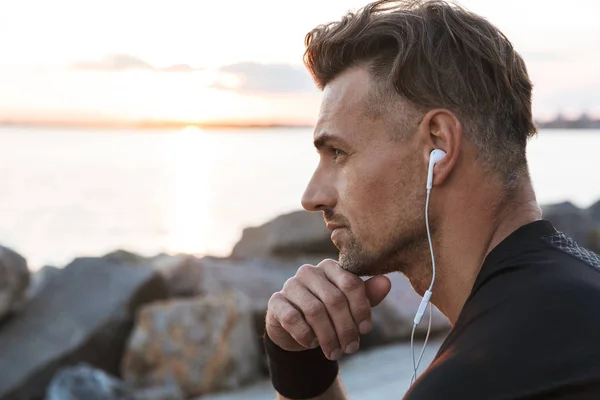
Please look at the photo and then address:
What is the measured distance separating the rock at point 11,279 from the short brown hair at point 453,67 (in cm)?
594

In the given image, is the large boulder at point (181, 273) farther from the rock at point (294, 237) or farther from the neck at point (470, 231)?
the neck at point (470, 231)

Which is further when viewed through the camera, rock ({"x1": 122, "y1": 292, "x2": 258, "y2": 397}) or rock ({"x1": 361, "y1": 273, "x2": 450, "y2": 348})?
rock ({"x1": 361, "y1": 273, "x2": 450, "y2": 348})

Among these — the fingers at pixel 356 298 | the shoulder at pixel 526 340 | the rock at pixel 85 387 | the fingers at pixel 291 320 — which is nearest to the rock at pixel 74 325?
the rock at pixel 85 387

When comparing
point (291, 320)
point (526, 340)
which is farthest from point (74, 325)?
point (526, 340)

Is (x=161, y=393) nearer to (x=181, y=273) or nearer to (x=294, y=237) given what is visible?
(x=181, y=273)

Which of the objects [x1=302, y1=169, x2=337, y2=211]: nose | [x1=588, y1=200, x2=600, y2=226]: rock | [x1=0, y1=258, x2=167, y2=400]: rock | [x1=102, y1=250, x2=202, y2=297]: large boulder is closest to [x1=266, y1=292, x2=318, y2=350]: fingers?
[x1=302, y1=169, x2=337, y2=211]: nose

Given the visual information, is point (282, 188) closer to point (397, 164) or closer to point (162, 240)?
point (162, 240)

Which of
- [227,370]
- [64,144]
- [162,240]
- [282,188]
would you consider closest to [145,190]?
[282,188]

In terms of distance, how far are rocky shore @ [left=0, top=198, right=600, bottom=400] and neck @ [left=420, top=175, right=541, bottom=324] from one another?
469cm

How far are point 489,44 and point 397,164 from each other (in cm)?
38

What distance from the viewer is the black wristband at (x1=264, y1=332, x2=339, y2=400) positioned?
2.48 meters

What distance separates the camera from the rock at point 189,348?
278 inches

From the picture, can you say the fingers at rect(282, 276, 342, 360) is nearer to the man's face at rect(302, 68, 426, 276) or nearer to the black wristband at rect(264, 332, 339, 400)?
the man's face at rect(302, 68, 426, 276)

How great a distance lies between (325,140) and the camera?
2.15 meters
